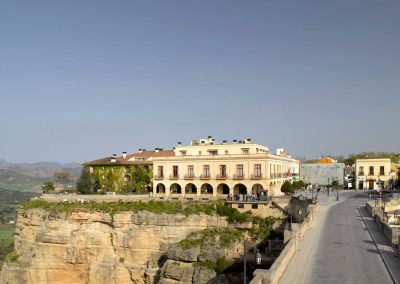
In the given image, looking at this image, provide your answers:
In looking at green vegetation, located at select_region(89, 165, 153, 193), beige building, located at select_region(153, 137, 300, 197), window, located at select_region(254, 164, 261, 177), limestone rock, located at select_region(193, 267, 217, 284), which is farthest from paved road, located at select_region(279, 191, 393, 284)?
green vegetation, located at select_region(89, 165, 153, 193)

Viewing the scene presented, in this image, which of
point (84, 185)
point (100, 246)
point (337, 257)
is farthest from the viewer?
point (84, 185)

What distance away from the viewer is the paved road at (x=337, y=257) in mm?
18906

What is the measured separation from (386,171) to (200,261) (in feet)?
152

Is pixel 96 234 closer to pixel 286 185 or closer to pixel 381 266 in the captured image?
pixel 286 185

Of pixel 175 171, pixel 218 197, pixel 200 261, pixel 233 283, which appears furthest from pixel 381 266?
pixel 175 171

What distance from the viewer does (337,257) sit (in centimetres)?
2269

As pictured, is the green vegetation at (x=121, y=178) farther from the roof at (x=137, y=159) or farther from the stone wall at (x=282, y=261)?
the stone wall at (x=282, y=261)

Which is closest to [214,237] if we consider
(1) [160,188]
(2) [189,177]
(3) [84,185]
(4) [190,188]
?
(2) [189,177]

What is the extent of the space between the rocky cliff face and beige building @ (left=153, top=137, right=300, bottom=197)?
6.74 m

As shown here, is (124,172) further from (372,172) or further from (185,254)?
(372,172)

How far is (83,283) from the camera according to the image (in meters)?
46.7

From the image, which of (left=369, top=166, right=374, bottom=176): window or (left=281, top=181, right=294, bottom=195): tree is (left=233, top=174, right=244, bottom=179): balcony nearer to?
(left=281, top=181, right=294, bottom=195): tree

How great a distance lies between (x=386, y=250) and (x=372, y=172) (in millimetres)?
52603

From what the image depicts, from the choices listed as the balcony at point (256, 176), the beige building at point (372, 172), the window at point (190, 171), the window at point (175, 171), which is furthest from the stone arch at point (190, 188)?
the beige building at point (372, 172)
